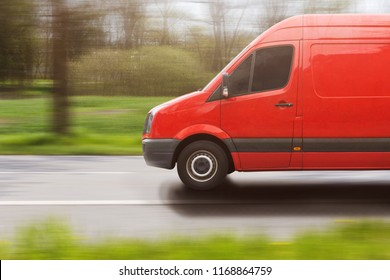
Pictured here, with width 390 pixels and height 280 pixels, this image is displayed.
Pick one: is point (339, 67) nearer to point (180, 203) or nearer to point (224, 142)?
point (224, 142)

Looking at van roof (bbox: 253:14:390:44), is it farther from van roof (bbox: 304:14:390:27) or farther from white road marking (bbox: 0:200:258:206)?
white road marking (bbox: 0:200:258:206)

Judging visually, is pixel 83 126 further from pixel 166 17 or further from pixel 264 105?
pixel 264 105

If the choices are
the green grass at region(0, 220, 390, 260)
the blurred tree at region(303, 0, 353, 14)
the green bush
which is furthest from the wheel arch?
the green bush

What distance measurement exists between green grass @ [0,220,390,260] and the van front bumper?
267 centimetres

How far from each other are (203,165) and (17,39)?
9.89 metres

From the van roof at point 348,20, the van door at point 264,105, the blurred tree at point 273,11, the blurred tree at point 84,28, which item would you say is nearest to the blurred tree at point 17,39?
the blurred tree at point 84,28

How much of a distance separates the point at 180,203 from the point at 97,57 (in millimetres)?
9768

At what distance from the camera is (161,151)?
25.6 ft

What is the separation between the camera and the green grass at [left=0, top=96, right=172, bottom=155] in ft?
40.9

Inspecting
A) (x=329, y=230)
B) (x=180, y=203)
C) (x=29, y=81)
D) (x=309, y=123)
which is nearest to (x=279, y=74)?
(x=309, y=123)

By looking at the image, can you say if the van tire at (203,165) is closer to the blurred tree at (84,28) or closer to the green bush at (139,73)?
the blurred tree at (84,28)

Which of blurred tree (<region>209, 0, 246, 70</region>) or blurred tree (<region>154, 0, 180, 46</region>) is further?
blurred tree (<region>154, 0, 180, 46</region>)

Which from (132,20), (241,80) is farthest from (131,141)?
(241,80)

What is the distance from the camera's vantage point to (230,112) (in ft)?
25.0
